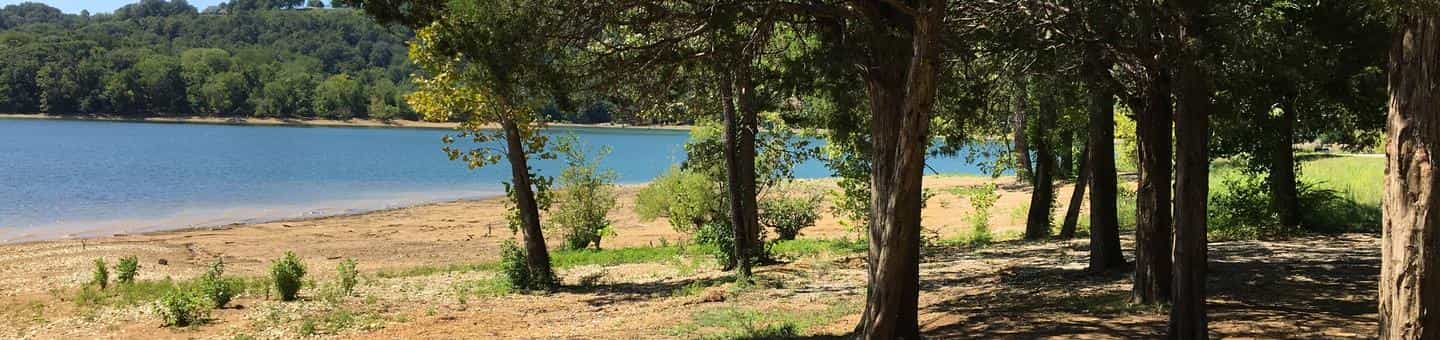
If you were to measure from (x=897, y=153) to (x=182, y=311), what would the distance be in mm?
9600

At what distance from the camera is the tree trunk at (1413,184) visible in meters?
4.95

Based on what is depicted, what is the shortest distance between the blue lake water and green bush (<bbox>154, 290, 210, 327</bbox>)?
17620mm

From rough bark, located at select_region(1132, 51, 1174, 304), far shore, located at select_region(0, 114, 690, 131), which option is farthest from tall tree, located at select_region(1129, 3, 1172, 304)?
far shore, located at select_region(0, 114, 690, 131)

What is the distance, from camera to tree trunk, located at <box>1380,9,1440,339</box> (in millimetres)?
4945

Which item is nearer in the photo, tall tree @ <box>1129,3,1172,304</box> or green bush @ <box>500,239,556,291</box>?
tall tree @ <box>1129,3,1172,304</box>

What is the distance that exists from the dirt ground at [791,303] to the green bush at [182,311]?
0.17m

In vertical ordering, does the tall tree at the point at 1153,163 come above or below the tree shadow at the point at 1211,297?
above

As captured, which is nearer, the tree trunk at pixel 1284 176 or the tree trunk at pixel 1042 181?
the tree trunk at pixel 1284 176

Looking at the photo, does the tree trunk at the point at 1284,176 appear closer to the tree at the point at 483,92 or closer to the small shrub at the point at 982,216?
the small shrub at the point at 982,216

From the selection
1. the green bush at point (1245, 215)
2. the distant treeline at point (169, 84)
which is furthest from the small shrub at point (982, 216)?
the distant treeline at point (169, 84)

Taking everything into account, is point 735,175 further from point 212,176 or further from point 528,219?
point 212,176

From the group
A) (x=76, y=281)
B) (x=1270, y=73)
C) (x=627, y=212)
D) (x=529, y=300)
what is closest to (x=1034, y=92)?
(x=1270, y=73)

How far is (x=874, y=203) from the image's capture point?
7980 millimetres

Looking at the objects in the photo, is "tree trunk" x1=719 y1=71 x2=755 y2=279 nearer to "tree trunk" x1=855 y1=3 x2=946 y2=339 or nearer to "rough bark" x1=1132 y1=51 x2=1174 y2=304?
"tree trunk" x1=855 y1=3 x2=946 y2=339
